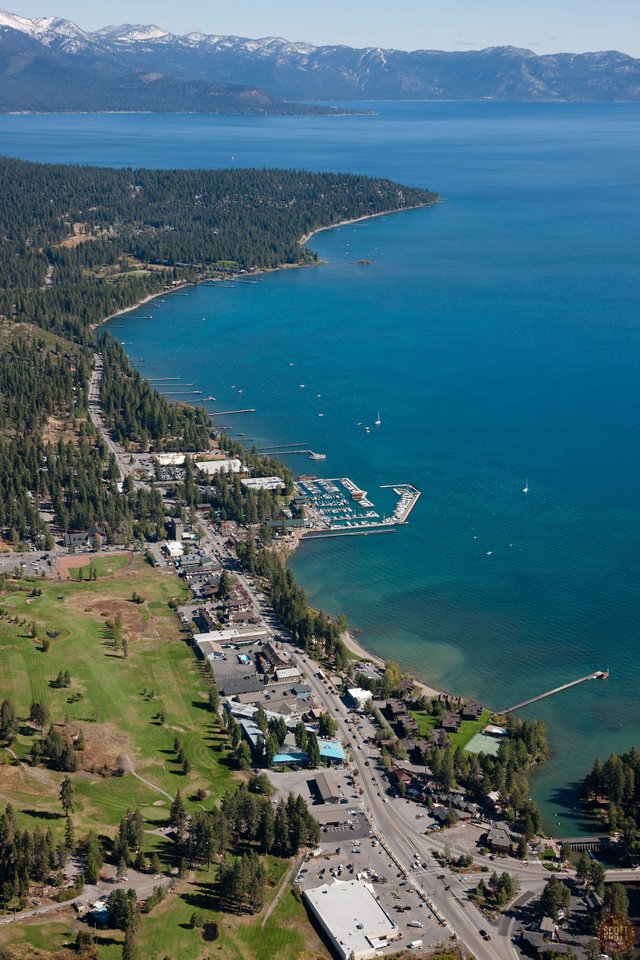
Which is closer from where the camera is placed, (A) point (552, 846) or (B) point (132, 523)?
(A) point (552, 846)

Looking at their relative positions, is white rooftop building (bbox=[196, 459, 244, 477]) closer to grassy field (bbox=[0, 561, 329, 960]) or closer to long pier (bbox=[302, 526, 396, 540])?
long pier (bbox=[302, 526, 396, 540])

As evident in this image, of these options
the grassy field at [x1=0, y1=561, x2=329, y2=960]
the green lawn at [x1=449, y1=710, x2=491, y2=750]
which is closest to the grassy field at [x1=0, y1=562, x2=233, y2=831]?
the grassy field at [x1=0, y1=561, x2=329, y2=960]

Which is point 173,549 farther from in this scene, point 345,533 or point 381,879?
point 381,879

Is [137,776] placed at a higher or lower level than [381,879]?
higher

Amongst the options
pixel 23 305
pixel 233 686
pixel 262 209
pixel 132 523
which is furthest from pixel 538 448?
pixel 262 209

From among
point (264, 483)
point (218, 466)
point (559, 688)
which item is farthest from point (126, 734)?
point (218, 466)

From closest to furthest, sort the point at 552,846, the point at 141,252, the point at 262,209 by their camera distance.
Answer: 1. the point at 552,846
2. the point at 141,252
3. the point at 262,209

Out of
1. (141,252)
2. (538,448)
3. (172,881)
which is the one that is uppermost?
(141,252)

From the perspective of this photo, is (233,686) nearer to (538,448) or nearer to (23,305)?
(538,448)

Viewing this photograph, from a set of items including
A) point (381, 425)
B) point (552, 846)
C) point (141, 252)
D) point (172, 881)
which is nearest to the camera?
point (172, 881)
